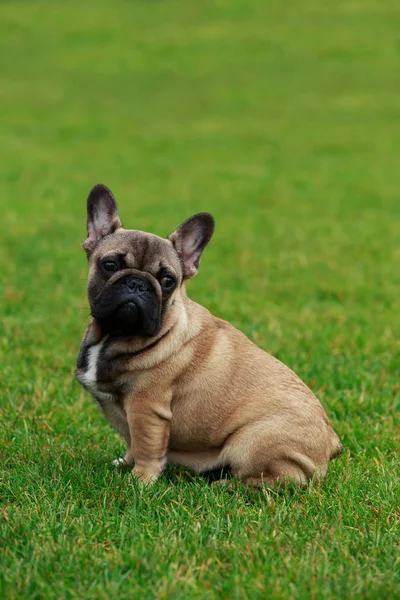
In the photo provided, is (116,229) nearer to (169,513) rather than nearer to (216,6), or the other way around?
(169,513)

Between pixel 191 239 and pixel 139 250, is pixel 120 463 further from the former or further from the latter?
pixel 191 239

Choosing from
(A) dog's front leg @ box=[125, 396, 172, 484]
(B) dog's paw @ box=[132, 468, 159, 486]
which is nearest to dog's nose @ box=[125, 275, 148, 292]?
(A) dog's front leg @ box=[125, 396, 172, 484]

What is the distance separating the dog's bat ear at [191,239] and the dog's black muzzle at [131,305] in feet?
1.72

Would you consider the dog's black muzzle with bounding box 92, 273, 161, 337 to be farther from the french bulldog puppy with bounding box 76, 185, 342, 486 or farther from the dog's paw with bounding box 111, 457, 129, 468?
the dog's paw with bounding box 111, 457, 129, 468

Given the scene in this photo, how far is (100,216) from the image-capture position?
561 cm

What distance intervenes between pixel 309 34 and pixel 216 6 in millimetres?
5711

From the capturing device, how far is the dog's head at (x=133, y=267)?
16.6 ft

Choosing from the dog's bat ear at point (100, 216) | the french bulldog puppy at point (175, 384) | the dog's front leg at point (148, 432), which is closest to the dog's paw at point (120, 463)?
the french bulldog puppy at point (175, 384)

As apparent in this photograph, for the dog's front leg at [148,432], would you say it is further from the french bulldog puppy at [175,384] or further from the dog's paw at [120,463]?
the dog's paw at [120,463]

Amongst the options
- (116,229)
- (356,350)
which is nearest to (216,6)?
(356,350)

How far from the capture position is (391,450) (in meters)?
6.10

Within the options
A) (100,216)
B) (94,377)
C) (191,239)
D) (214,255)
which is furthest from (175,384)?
(214,255)

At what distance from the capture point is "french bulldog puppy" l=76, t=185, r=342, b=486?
16.9ft

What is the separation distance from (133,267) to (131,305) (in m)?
0.30
